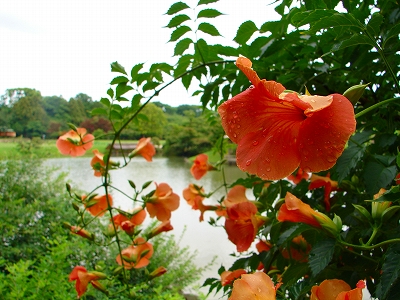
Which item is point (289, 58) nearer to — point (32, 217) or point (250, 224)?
point (250, 224)

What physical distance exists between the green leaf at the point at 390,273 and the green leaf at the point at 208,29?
372 millimetres

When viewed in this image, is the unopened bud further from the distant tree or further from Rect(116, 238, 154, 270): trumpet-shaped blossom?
the distant tree

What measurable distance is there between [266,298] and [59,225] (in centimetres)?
167

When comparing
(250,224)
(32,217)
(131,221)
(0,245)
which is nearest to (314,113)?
(250,224)

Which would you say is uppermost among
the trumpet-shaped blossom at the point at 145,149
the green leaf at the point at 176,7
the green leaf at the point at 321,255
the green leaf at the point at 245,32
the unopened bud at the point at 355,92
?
the green leaf at the point at 176,7

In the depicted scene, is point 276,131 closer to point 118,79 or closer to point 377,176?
point 377,176

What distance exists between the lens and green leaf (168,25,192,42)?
1.65ft

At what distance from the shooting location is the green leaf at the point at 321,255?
310 mm

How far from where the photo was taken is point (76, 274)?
664 millimetres

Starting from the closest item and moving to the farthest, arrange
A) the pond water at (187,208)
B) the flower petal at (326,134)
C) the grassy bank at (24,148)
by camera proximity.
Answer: the flower petal at (326,134) < the pond water at (187,208) < the grassy bank at (24,148)

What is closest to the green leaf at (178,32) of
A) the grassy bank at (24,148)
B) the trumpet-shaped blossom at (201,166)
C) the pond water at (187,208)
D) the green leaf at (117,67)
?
the green leaf at (117,67)

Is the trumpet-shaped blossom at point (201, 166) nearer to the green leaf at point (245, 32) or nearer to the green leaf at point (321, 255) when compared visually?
the green leaf at point (245, 32)

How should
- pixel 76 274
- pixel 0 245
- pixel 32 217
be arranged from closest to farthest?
1. pixel 76 274
2. pixel 0 245
3. pixel 32 217

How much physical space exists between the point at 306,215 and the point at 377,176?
126 mm
